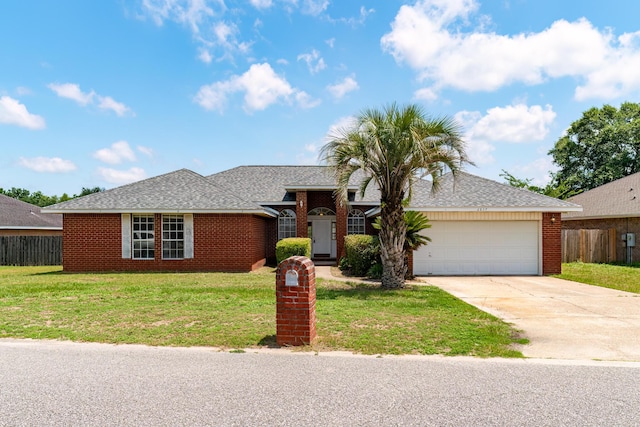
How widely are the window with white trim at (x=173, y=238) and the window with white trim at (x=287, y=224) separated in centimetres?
567

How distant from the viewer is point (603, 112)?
38.5 metres

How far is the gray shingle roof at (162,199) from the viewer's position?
53.4 feet

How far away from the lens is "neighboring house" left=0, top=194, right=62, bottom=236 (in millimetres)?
24109

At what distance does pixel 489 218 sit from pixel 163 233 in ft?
41.1

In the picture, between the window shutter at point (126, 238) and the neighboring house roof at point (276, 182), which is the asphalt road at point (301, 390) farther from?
the neighboring house roof at point (276, 182)

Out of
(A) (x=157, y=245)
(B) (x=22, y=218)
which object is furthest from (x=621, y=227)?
(B) (x=22, y=218)

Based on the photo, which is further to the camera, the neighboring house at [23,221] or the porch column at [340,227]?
the neighboring house at [23,221]

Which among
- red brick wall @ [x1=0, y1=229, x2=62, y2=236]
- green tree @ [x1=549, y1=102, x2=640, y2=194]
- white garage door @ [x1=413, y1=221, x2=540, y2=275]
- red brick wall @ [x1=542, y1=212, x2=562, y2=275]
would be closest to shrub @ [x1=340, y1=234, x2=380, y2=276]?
white garage door @ [x1=413, y1=221, x2=540, y2=275]

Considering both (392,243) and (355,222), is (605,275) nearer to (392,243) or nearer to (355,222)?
(392,243)

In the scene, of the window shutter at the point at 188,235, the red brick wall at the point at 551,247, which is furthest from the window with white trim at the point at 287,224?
the red brick wall at the point at 551,247

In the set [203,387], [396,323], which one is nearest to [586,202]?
[396,323]

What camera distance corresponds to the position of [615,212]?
2086cm

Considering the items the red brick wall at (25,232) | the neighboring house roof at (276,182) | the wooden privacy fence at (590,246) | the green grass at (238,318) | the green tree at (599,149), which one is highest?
the green tree at (599,149)

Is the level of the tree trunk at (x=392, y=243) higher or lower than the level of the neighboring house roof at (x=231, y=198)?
lower
